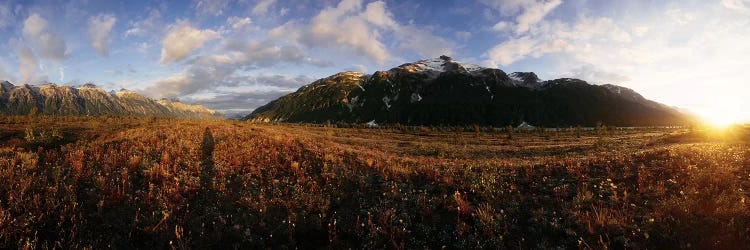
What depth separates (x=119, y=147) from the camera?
587 inches

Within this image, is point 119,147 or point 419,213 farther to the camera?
point 119,147

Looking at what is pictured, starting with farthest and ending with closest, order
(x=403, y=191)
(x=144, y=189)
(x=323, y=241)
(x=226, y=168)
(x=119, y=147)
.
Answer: (x=119, y=147)
(x=226, y=168)
(x=403, y=191)
(x=144, y=189)
(x=323, y=241)

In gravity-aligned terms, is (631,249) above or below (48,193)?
below

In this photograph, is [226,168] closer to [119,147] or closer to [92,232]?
[92,232]

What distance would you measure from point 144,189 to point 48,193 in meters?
2.10

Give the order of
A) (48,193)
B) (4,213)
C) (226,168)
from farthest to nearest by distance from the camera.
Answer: (226,168) → (48,193) → (4,213)

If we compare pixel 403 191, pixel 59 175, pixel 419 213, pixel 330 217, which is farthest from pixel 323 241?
pixel 59 175

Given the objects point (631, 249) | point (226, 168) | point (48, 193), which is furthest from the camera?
point (226, 168)

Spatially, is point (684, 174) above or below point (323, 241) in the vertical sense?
above

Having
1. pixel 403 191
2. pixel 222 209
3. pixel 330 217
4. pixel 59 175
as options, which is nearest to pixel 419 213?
pixel 403 191

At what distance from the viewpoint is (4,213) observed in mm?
7484

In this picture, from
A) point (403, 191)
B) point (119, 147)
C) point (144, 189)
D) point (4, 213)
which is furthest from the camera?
point (119, 147)

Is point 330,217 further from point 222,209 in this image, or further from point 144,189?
point 144,189

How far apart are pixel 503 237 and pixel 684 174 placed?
7808 mm
